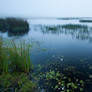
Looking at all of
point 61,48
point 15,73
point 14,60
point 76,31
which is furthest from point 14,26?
point 15,73

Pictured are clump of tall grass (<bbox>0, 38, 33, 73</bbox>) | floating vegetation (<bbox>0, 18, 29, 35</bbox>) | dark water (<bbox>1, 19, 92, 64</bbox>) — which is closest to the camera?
clump of tall grass (<bbox>0, 38, 33, 73</bbox>)

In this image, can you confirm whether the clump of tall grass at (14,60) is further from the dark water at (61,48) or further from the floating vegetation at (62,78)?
the dark water at (61,48)

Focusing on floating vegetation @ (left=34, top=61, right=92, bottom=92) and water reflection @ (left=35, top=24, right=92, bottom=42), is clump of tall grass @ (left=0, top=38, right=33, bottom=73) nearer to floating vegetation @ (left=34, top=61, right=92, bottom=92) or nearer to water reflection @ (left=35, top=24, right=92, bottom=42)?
floating vegetation @ (left=34, top=61, right=92, bottom=92)

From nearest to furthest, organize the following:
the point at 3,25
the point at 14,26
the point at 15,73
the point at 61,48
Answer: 1. the point at 15,73
2. the point at 61,48
3. the point at 14,26
4. the point at 3,25

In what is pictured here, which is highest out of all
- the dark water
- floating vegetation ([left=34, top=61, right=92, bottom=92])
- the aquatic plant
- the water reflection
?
the aquatic plant

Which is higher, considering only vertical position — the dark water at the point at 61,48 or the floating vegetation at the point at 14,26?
the floating vegetation at the point at 14,26

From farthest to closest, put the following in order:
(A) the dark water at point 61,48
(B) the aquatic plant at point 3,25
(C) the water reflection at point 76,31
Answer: (B) the aquatic plant at point 3,25 < (C) the water reflection at point 76,31 < (A) the dark water at point 61,48

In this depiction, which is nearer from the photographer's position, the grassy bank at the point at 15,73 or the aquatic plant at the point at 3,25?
the grassy bank at the point at 15,73

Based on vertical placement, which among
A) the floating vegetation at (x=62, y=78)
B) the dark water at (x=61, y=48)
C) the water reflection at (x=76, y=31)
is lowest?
the floating vegetation at (x=62, y=78)

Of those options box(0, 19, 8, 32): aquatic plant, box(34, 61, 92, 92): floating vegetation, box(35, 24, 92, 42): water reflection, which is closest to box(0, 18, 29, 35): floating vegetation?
box(0, 19, 8, 32): aquatic plant

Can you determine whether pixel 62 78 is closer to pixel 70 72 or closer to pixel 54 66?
pixel 70 72

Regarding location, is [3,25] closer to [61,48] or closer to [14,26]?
[14,26]

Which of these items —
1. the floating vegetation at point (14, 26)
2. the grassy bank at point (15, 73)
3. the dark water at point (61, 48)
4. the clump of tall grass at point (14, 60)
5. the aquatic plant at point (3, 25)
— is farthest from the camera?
the aquatic plant at point (3, 25)

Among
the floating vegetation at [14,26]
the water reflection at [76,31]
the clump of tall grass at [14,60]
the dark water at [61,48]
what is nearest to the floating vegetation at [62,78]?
the clump of tall grass at [14,60]
